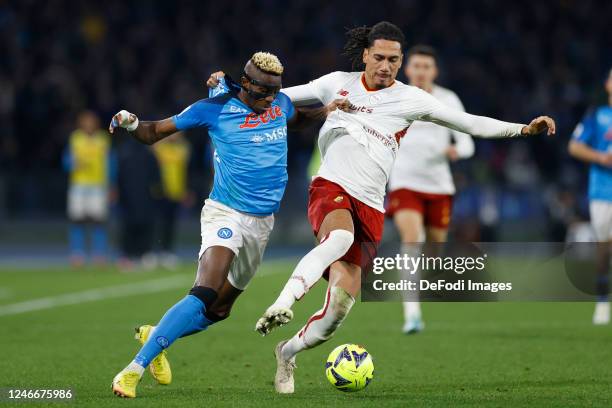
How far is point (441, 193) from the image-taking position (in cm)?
1084

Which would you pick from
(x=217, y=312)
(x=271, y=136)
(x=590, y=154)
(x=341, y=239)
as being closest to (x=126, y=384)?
(x=217, y=312)

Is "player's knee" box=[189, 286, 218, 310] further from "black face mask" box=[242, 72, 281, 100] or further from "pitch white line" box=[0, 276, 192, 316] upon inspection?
"pitch white line" box=[0, 276, 192, 316]

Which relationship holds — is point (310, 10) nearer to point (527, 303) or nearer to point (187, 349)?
point (527, 303)

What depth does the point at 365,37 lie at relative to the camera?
25.5ft

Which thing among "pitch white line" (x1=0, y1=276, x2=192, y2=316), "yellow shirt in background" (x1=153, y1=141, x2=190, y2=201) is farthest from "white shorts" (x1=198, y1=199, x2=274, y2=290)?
"yellow shirt in background" (x1=153, y1=141, x2=190, y2=201)

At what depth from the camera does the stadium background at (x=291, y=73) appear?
22562 millimetres

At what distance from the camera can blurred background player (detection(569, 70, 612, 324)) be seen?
446 inches

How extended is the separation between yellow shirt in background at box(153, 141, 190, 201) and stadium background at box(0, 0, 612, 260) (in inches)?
76.3

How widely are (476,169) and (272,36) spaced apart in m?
7.06

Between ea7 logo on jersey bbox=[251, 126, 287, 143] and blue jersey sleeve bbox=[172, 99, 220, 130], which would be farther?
ea7 logo on jersey bbox=[251, 126, 287, 143]

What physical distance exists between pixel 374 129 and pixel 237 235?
114cm

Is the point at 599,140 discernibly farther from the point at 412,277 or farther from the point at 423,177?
the point at 412,277

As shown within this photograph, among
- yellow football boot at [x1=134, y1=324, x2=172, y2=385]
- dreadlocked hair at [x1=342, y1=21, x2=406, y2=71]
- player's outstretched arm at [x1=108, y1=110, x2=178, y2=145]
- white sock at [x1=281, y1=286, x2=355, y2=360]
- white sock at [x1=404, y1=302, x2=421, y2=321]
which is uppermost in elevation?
dreadlocked hair at [x1=342, y1=21, x2=406, y2=71]

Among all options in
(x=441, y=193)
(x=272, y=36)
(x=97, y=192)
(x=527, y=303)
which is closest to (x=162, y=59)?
(x=272, y=36)
